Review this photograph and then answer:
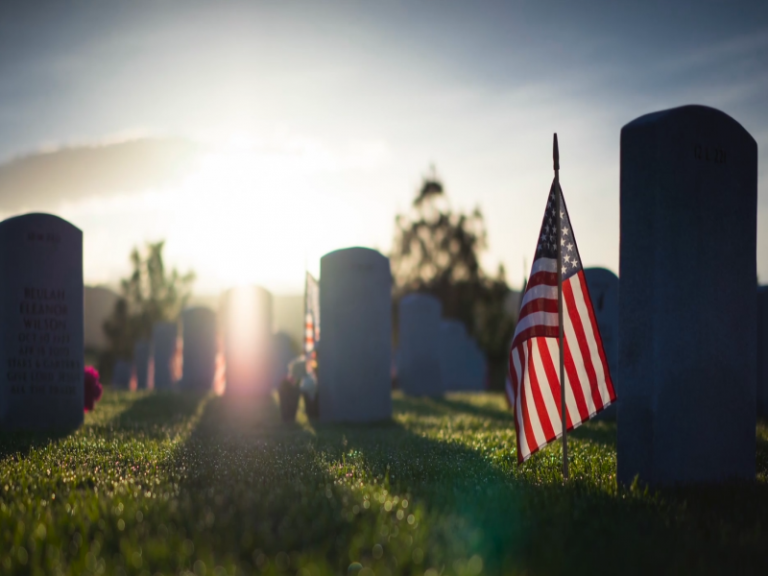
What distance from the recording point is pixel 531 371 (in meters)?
5.39

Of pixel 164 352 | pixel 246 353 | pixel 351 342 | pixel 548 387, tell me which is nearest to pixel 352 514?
pixel 548 387

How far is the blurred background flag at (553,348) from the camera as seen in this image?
5375 mm

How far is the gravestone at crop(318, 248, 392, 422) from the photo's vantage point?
1095cm

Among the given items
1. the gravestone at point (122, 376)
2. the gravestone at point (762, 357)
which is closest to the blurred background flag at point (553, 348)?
the gravestone at point (762, 357)

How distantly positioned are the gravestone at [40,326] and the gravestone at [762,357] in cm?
1242

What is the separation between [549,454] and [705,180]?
10.5 feet

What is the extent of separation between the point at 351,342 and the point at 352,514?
7156 millimetres

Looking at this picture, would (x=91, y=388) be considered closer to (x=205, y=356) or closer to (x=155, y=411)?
(x=155, y=411)

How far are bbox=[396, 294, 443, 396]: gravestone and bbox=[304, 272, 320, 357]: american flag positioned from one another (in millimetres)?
6831

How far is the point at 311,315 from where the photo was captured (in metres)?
12.0

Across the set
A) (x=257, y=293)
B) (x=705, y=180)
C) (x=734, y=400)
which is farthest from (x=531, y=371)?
(x=257, y=293)

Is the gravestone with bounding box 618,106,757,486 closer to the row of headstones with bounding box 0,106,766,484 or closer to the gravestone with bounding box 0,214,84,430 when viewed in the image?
the row of headstones with bounding box 0,106,766,484

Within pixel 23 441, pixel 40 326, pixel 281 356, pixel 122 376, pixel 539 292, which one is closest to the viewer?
pixel 539 292

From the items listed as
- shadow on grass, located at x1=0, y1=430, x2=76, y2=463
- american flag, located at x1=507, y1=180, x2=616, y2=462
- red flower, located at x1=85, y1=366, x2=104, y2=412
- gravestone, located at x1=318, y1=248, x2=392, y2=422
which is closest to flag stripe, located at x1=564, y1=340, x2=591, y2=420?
american flag, located at x1=507, y1=180, x2=616, y2=462
